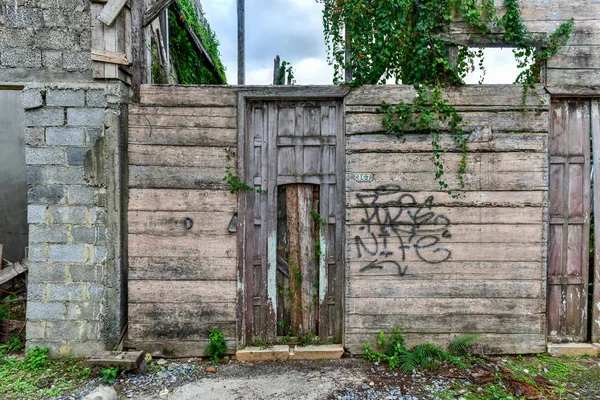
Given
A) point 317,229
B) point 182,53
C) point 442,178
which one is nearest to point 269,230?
point 317,229

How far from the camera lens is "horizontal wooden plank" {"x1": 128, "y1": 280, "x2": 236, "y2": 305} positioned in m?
4.17

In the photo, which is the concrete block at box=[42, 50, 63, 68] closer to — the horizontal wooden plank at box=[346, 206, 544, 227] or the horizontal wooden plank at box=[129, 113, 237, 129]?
the horizontal wooden plank at box=[129, 113, 237, 129]

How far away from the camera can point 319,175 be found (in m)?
4.30

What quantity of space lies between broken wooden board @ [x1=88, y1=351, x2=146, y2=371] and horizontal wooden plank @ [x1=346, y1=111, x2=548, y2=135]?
3.19m

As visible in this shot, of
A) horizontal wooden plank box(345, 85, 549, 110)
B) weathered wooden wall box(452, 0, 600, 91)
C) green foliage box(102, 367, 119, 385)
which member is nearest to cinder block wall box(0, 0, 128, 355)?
green foliage box(102, 367, 119, 385)

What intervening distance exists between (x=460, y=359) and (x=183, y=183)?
354 cm

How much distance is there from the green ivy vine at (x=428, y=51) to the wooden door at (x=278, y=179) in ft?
1.93

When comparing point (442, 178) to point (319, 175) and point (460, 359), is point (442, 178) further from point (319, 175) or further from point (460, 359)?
point (460, 359)

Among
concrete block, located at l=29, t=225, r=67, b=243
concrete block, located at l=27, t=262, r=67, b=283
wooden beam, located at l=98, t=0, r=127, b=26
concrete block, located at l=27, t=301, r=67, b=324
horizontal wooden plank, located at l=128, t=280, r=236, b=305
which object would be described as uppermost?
wooden beam, located at l=98, t=0, r=127, b=26

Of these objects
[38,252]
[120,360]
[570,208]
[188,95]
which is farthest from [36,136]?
[570,208]

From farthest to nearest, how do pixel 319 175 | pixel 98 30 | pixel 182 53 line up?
1. pixel 182 53
2. pixel 319 175
3. pixel 98 30

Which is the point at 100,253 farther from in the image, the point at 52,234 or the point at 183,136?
the point at 183,136

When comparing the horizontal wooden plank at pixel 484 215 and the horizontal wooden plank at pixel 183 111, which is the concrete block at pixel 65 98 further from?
the horizontal wooden plank at pixel 484 215

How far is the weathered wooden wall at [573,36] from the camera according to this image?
425 centimetres
